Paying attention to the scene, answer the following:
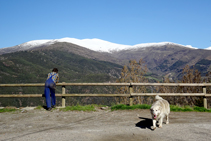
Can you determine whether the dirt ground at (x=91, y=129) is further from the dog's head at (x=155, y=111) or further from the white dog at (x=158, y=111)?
the dog's head at (x=155, y=111)

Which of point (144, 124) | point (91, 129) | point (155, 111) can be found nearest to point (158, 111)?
point (155, 111)

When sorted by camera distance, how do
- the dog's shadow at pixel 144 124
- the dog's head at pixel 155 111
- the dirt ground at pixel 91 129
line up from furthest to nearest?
the dog's shadow at pixel 144 124 < the dog's head at pixel 155 111 < the dirt ground at pixel 91 129

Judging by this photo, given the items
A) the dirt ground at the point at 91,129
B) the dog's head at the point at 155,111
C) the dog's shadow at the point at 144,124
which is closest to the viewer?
the dirt ground at the point at 91,129

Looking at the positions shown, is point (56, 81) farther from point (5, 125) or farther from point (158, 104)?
point (158, 104)

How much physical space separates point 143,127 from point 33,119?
4833 mm

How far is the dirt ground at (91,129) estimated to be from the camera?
6711 millimetres

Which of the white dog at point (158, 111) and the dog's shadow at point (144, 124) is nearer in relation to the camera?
the white dog at point (158, 111)

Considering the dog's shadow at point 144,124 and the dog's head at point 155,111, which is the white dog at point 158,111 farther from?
the dog's shadow at point 144,124

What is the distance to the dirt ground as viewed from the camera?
6.71 metres

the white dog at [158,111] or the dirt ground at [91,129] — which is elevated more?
the white dog at [158,111]

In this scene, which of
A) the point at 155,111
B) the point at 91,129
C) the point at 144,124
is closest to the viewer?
the point at 155,111

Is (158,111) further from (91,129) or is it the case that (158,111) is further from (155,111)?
(91,129)

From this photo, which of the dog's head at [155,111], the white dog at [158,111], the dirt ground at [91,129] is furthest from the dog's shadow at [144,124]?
the dog's head at [155,111]

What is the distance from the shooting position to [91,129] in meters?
7.89
